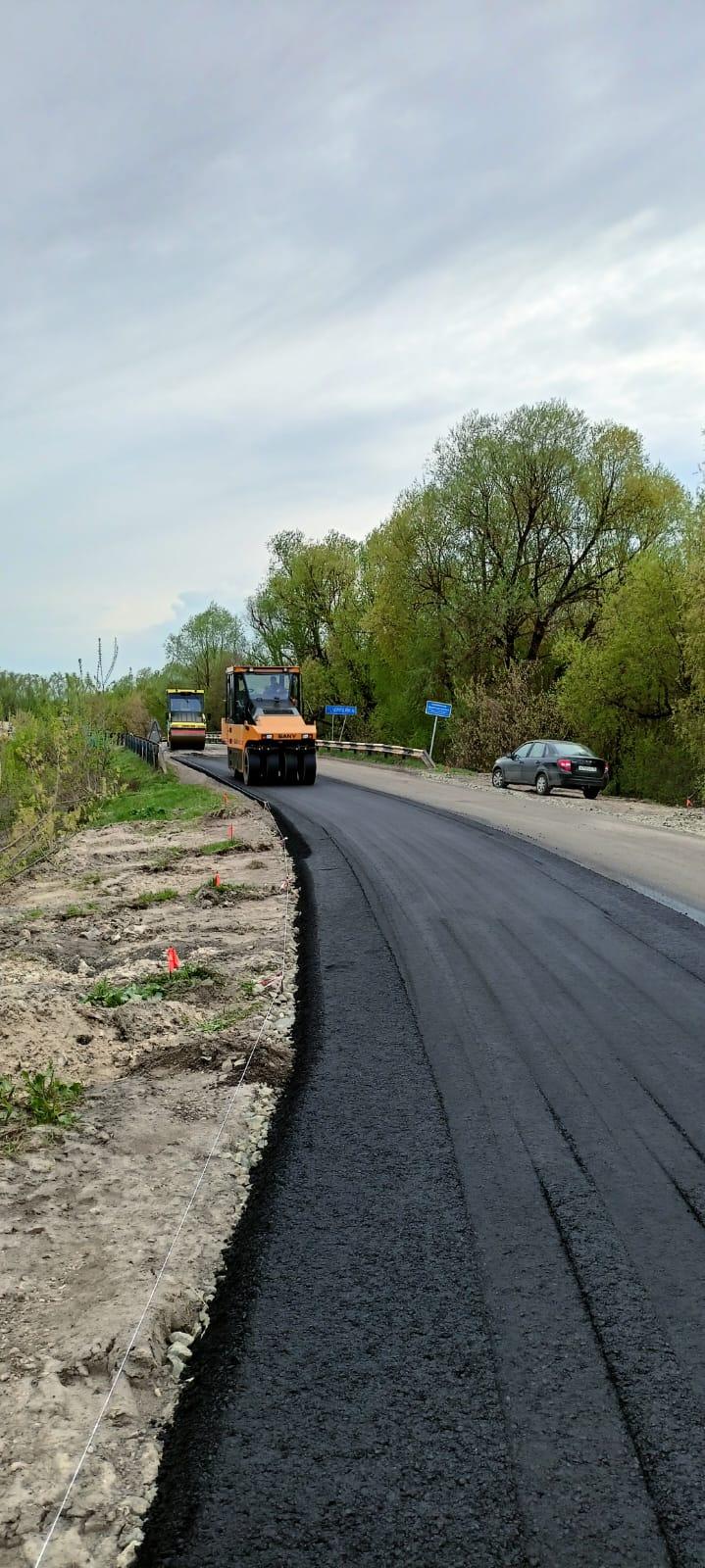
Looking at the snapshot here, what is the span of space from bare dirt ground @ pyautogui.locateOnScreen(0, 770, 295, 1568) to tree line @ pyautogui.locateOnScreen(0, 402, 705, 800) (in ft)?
64.1

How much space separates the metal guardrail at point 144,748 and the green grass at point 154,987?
89.3ft

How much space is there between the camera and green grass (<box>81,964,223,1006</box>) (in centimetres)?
804

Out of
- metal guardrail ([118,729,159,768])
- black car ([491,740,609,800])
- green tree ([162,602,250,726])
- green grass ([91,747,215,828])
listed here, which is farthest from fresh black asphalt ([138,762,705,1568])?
green tree ([162,602,250,726])

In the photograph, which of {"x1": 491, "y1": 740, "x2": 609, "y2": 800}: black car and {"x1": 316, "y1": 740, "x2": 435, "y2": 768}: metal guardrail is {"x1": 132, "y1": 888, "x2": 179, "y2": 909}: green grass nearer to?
{"x1": 491, "y1": 740, "x2": 609, "y2": 800}: black car

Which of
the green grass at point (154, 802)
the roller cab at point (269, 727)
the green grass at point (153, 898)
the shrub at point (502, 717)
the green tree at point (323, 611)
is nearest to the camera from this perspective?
the green grass at point (153, 898)

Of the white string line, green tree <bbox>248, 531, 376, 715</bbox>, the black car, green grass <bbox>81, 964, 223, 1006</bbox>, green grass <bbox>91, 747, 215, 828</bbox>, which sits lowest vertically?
the white string line

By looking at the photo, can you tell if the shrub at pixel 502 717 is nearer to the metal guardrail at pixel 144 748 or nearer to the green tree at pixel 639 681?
the green tree at pixel 639 681

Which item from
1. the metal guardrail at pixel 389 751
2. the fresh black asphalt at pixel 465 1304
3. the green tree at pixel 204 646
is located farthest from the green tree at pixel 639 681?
the green tree at pixel 204 646

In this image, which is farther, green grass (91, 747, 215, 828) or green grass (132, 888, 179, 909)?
green grass (91, 747, 215, 828)

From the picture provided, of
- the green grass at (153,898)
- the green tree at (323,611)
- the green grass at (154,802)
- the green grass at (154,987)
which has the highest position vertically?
the green tree at (323,611)

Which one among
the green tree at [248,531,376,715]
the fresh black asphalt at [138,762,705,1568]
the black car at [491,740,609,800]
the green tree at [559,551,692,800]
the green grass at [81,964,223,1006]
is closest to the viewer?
the fresh black asphalt at [138,762,705,1568]

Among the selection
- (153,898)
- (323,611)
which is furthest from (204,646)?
(153,898)

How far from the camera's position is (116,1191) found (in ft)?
15.6

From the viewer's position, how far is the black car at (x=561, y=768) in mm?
26812
